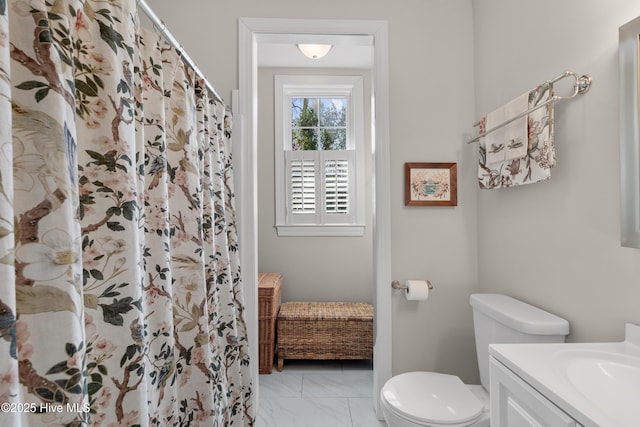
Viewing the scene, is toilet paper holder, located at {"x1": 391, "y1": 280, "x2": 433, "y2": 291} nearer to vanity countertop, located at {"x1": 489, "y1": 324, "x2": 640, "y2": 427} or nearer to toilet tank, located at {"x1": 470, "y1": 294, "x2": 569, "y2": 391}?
toilet tank, located at {"x1": 470, "y1": 294, "x2": 569, "y2": 391}

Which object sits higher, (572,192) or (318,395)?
(572,192)

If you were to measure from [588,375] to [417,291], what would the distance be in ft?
3.42

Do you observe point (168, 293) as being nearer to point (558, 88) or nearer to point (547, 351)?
point (547, 351)

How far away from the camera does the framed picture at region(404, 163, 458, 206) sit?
211 cm

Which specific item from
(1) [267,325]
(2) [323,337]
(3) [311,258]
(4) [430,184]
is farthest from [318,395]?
(4) [430,184]

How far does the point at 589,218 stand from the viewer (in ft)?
4.23

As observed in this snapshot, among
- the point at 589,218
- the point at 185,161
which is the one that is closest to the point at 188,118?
the point at 185,161

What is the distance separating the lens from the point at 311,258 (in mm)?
3295

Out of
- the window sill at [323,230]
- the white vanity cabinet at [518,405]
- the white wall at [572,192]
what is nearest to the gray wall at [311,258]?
the window sill at [323,230]

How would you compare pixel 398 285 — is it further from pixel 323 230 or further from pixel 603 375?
pixel 323 230

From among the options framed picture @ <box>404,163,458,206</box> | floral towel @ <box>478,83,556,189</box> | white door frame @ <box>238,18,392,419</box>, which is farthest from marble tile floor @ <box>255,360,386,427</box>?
floral towel @ <box>478,83,556,189</box>

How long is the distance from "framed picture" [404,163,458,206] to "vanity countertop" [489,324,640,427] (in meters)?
1.13

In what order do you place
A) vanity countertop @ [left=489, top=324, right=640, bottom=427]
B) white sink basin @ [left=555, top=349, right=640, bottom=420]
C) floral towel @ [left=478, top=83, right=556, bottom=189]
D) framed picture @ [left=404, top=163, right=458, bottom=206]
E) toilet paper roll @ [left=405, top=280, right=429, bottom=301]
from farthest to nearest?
framed picture @ [left=404, top=163, right=458, bottom=206] < toilet paper roll @ [left=405, top=280, right=429, bottom=301] < floral towel @ [left=478, top=83, right=556, bottom=189] < white sink basin @ [left=555, top=349, right=640, bottom=420] < vanity countertop @ [left=489, top=324, right=640, bottom=427]

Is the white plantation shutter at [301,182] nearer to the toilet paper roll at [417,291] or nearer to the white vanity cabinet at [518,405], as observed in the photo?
the toilet paper roll at [417,291]
